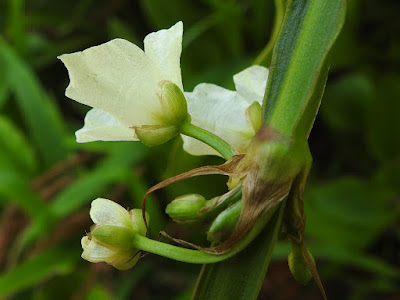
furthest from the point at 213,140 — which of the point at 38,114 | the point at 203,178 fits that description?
the point at 38,114

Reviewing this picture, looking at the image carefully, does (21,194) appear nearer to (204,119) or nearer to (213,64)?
(213,64)

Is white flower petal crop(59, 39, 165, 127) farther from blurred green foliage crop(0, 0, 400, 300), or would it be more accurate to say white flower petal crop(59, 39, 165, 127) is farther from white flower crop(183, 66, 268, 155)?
blurred green foliage crop(0, 0, 400, 300)

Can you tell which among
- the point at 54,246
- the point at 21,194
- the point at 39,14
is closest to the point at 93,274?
the point at 54,246

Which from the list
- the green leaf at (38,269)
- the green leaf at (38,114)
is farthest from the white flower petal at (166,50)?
the green leaf at (38,114)

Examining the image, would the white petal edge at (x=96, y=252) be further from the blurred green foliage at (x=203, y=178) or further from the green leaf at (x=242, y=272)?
the blurred green foliage at (x=203, y=178)

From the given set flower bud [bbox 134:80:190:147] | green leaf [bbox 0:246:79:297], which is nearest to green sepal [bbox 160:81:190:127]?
flower bud [bbox 134:80:190:147]
